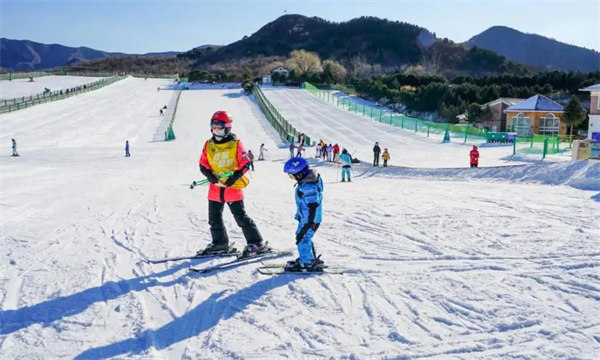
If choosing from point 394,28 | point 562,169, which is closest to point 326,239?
point 562,169

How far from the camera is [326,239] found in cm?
778

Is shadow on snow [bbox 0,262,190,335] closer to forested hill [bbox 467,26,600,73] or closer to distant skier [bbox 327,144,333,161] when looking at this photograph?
distant skier [bbox 327,144,333,161]

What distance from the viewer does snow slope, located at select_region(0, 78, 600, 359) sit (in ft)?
14.1

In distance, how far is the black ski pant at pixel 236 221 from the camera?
661cm

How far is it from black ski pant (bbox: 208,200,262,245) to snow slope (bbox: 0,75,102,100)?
55.6 m

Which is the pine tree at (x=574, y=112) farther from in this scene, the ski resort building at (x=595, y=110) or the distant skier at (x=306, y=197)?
the distant skier at (x=306, y=197)

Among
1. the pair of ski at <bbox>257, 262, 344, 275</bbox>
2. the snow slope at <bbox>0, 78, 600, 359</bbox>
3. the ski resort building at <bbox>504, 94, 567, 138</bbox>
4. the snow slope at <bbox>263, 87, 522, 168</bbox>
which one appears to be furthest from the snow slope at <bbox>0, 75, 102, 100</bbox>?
the pair of ski at <bbox>257, 262, 344, 275</bbox>

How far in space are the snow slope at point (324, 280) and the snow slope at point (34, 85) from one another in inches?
2030

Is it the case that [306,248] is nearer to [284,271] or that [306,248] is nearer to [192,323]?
[284,271]

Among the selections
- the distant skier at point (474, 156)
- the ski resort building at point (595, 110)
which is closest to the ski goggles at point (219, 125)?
the distant skier at point (474, 156)

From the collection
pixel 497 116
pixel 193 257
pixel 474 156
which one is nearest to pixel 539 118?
pixel 497 116

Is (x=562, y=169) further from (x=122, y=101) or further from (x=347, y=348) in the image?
(x=122, y=101)

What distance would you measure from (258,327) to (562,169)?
13458 millimetres

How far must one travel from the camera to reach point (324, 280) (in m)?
5.79
